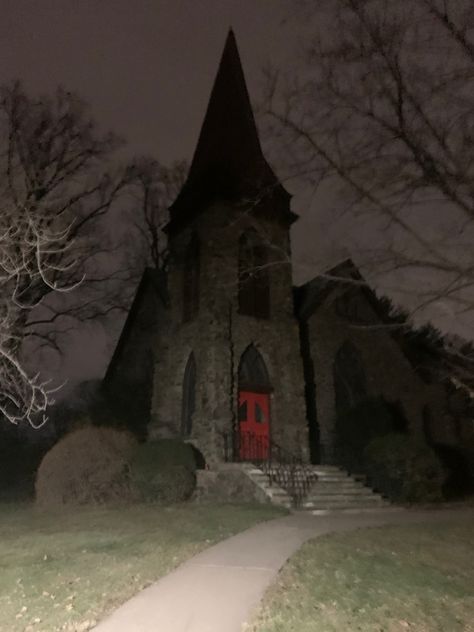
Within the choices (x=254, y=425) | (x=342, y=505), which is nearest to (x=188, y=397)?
(x=254, y=425)

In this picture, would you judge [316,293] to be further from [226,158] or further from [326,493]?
[326,493]

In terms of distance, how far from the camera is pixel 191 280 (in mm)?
20391

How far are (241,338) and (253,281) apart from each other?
2575 millimetres

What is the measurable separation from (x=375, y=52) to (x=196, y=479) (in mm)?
11683

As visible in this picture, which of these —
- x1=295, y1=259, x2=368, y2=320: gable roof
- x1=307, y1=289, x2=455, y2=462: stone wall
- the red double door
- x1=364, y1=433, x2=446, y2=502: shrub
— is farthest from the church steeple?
x1=364, y1=433, x2=446, y2=502: shrub

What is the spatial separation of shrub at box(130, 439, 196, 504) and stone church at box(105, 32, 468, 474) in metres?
2.17

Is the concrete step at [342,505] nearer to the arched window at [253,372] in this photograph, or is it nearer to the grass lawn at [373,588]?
the grass lawn at [373,588]

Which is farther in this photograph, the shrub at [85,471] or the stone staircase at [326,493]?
the shrub at [85,471]

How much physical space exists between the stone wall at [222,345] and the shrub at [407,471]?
3246mm

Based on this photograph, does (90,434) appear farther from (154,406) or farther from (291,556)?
(291,556)

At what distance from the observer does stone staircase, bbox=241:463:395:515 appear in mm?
13258

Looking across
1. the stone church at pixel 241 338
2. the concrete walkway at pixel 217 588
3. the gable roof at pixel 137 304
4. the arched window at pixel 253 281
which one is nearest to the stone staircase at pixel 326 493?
the stone church at pixel 241 338

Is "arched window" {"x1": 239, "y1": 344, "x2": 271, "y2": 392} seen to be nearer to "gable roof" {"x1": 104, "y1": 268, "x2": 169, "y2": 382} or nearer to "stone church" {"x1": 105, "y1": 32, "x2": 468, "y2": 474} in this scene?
"stone church" {"x1": 105, "y1": 32, "x2": 468, "y2": 474}

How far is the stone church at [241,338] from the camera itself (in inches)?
706
